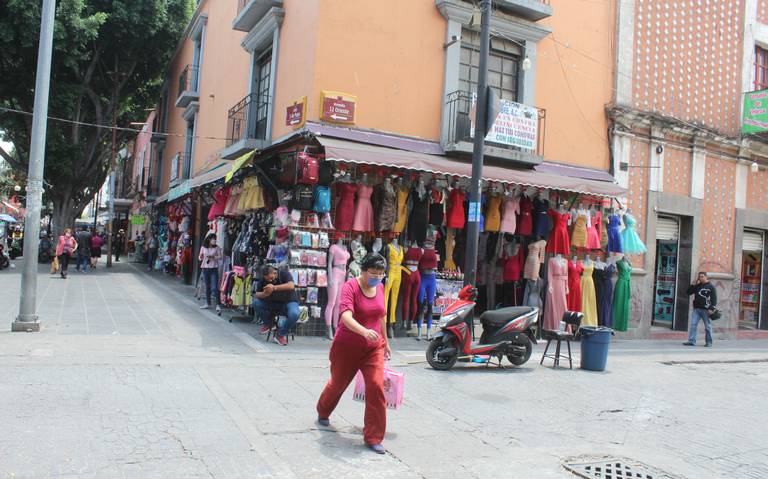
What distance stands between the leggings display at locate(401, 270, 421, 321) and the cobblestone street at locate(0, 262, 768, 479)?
693 mm

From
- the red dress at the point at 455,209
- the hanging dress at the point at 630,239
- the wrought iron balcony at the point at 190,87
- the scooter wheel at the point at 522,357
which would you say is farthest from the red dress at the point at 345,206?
the wrought iron balcony at the point at 190,87

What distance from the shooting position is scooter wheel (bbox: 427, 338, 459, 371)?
28.0 ft

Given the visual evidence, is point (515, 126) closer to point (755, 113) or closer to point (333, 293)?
point (333, 293)

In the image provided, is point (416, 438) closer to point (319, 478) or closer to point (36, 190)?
point (319, 478)

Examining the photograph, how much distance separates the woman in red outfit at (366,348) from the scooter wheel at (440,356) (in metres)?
3.37

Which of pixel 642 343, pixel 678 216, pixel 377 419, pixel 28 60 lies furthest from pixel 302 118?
pixel 28 60

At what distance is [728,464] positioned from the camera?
17.2 feet

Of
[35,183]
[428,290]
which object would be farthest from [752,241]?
[35,183]

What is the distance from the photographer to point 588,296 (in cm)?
1298

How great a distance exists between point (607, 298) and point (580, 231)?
5.50ft

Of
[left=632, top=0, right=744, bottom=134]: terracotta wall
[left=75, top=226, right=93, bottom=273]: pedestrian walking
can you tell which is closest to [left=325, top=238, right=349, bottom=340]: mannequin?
[left=632, top=0, right=744, bottom=134]: terracotta wall

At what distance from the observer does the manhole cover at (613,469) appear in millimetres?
4734

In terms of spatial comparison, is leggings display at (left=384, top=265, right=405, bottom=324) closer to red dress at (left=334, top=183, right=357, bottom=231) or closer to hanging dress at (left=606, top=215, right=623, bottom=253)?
red dress at (left=334, top=183, right=357, bottom=231)

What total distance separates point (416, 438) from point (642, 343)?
997cm
